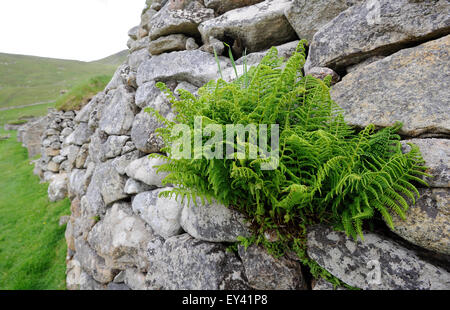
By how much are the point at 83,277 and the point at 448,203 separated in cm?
644

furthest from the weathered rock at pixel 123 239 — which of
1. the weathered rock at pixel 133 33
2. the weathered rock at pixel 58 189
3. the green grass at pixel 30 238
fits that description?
the weathered rock at pixel 58 189

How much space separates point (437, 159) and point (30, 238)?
1049cm

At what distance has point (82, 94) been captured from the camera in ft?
29.2

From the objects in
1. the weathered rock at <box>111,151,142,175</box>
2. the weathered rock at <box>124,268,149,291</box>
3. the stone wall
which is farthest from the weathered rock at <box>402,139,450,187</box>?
the weathered rock at <box>111,151,142,175</box>

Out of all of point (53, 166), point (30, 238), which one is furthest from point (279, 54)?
point (53, 166)

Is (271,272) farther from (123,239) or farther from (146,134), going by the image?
(146,134)

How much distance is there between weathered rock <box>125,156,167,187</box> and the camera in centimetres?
373

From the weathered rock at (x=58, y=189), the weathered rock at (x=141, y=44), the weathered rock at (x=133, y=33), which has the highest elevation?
the weathered rock at (x=133, y=33)

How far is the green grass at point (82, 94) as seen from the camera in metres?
8.79

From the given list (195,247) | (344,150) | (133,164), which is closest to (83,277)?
(133,164)

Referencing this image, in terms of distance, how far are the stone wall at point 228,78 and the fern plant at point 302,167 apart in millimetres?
236

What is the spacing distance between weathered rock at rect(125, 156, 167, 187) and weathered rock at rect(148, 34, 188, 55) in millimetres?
2493

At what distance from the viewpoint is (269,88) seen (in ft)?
7.19

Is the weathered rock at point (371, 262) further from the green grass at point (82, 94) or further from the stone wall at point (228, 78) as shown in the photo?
the green grass at point (82, 94)
